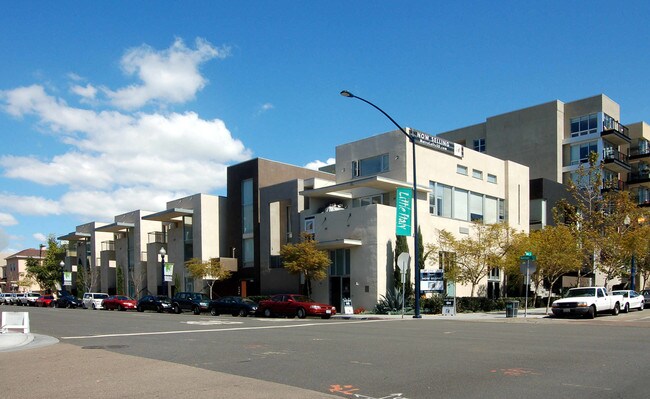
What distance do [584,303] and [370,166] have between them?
647 inches

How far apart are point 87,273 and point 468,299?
48.2m

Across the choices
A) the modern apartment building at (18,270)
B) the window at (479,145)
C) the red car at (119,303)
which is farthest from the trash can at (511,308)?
the modern apartment building at (18,270)

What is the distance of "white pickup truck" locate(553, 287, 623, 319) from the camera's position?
27719 millimetres

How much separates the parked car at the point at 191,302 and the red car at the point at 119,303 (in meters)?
6.99

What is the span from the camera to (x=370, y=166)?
39.2 meters

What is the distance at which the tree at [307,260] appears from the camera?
34.8 metres

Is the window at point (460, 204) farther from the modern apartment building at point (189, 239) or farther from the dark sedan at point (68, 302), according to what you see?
the dark sedan at point (68, 302)


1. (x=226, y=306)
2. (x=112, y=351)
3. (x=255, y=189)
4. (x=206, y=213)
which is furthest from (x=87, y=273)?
(x=112, y=351)

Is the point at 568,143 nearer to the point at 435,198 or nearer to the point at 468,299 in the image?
the point at 435,198

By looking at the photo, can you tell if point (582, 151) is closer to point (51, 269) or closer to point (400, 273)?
point (400, 273)

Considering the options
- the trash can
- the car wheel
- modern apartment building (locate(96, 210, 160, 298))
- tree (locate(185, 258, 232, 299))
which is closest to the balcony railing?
modern apartment building (locate(96, 210, 160, 298))

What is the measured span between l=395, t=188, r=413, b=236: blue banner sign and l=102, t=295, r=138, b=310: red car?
23.6m

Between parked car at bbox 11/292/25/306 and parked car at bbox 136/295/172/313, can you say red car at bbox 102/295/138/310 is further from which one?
parked car at bbox 11/292/25/306

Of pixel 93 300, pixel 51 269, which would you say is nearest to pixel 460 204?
pixel 93 300
